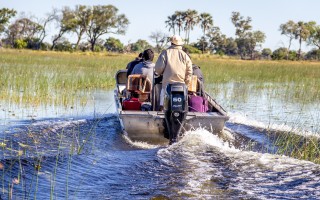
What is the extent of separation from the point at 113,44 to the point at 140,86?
69.8 metres

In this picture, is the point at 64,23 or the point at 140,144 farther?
the point at 64,23

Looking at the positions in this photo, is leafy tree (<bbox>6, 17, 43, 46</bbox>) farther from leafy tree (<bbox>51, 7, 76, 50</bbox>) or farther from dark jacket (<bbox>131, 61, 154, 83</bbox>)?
dark jacket (<bbox>131, 61, 154, 83</bbox>)

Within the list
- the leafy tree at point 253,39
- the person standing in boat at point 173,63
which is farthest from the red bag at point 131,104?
the leafy tree at point 253,39

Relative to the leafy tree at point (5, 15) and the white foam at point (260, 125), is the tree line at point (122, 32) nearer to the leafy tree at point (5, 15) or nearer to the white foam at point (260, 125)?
the leafy tree at point (5, 15)

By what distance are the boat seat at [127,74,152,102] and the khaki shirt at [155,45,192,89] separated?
4.23 feet

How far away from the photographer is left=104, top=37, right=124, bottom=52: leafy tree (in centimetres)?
7919

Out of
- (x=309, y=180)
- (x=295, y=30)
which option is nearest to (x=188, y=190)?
(x=309, y=180)

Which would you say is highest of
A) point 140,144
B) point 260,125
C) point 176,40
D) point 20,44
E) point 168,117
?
point 20,44

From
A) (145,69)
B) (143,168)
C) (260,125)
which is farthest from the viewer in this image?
(260,125)

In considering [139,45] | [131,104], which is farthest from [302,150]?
[139,45]

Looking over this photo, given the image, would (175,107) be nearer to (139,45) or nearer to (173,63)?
(173,63)

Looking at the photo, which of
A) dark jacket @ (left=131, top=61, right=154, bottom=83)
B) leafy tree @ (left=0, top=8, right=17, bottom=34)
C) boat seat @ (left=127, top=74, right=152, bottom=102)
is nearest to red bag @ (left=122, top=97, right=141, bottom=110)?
boat seat @ (left=127, top=74, right=152, bottom=102)

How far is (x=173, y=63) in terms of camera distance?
939 centimetres

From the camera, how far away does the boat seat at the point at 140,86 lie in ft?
35.2
